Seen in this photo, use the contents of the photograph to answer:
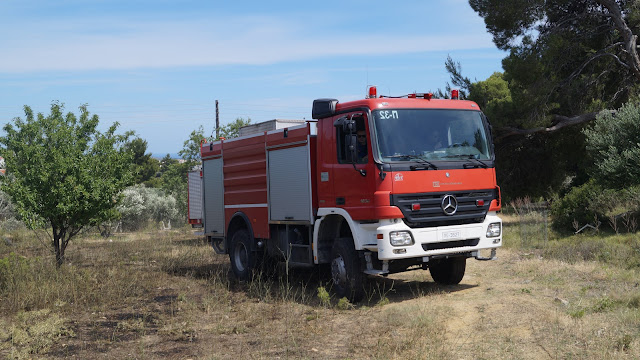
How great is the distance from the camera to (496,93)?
2419 cm

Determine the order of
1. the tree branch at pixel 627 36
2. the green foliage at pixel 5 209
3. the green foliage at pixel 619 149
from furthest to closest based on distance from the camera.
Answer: the green foliage at pixel 5 209
the tree branch at pixel 627 36
the green foliage at pixel 619 149

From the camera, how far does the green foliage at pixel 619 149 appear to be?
14.4 metres

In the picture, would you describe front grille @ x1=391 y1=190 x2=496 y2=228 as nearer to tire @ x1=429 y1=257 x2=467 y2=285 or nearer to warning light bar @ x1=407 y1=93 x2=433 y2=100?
tire @ x1=429 y1=257 x2=467 y2=285

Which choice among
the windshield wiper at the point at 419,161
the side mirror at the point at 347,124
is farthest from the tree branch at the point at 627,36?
the side mirror at the point at 347,124

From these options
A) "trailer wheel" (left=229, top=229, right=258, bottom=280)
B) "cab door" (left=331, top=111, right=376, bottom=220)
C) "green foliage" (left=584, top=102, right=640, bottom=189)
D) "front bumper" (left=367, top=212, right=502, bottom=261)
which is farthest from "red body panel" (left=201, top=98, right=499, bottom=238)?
"green foliage" (left=584, top=102, right=640, bottom=189)

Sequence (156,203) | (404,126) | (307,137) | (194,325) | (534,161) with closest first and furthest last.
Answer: (194,325) < (404,126) < (307,137) < (534,161) < (156,203)

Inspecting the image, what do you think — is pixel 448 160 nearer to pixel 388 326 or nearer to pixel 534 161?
pixel 388 326

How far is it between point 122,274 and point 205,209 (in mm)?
2482

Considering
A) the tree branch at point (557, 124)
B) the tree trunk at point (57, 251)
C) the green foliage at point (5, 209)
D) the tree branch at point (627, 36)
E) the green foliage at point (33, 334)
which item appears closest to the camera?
the green foliage at point (33, 334)

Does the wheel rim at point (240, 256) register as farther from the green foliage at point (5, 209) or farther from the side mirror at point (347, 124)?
the green foliage at point (5, 209)

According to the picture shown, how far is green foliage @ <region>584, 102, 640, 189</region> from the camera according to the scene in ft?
47.2

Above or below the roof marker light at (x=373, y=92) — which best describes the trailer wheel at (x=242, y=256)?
below

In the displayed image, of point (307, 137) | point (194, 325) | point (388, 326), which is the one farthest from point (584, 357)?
point (307, 137)

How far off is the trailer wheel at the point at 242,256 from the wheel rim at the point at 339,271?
2.81 m
